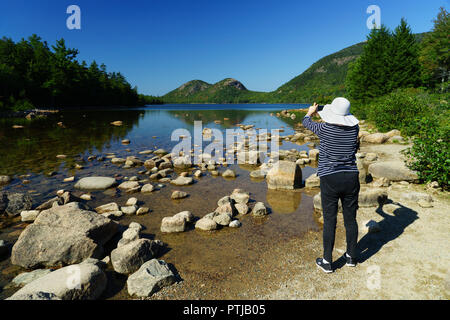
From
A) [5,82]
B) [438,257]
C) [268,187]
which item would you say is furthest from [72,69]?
[438,257]

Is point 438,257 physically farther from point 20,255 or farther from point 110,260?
point 20,255

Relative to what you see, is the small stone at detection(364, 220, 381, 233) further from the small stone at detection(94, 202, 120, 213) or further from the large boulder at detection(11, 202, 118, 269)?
the small stone at detection(94, 202, 120, 213)

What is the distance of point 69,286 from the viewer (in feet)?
12.6

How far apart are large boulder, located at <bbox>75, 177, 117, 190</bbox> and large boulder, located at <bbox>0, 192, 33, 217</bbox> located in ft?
7.44

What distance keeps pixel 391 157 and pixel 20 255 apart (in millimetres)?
16978

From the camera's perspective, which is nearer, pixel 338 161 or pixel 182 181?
pixel 338 161

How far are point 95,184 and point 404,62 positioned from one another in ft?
141

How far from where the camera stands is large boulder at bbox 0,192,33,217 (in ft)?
25.0

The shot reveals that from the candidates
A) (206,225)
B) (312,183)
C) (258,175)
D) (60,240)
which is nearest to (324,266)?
(206,225)

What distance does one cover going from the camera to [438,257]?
187 inches

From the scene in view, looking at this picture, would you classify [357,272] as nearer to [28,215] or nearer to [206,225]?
[206,225]

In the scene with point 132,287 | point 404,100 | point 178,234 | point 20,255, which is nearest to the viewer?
point 132,287

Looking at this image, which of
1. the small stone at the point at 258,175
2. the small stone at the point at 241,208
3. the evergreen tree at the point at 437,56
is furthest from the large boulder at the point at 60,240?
the evergreen tree at the point at 437,56

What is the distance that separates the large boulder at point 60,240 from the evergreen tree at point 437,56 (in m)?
46.9
